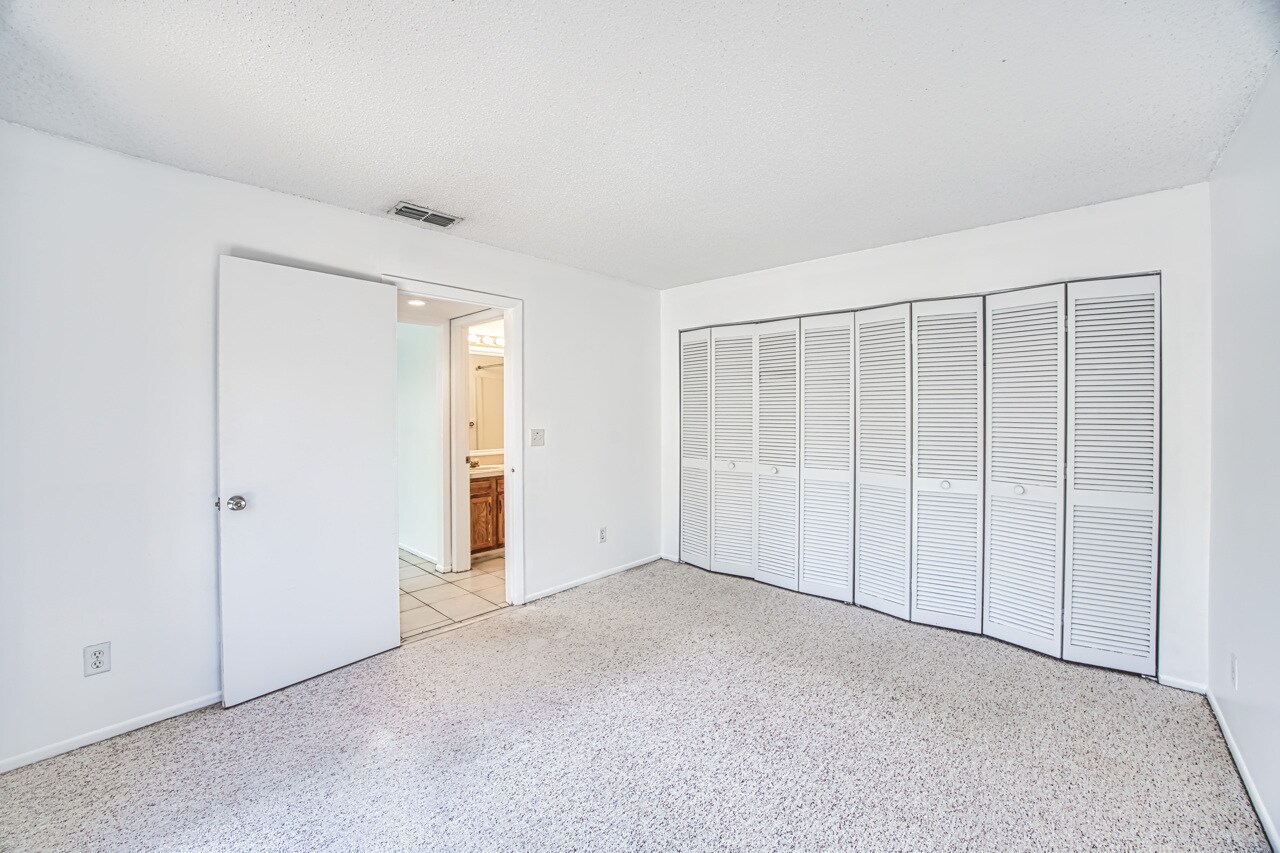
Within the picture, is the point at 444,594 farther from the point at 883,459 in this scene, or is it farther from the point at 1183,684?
the point at 1183,684

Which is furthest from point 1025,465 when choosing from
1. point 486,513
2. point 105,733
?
point 105,733

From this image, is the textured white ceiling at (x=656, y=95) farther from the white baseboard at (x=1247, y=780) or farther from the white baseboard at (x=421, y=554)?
the white baseboard at (x=421, y=554)

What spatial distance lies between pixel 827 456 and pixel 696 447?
1.13m

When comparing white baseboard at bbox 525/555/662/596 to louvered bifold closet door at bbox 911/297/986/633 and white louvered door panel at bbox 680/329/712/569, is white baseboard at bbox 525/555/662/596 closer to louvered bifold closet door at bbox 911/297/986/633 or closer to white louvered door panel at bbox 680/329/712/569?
white louvered door panel at bbox 680/329/712/569

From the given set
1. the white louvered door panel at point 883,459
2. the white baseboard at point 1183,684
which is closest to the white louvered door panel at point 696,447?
the white louvered door panel at point 883,459

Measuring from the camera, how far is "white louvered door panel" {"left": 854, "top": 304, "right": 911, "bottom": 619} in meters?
3.34

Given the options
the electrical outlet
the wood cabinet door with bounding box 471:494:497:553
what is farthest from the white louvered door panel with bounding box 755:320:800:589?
the electrical outlet

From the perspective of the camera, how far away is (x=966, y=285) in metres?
3.14

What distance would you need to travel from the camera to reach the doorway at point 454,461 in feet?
11.9

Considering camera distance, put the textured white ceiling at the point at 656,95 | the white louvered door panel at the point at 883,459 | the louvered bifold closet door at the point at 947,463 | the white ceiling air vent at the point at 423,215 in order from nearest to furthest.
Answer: the textured white ceiling at the point at 656,95 < the white ceiling air vent at the point at 423,215 < the louvered bifold closet door at the point at 947,463 < the white louvered door panel at the point at 883,459

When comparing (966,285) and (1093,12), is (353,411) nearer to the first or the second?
(1093,12)

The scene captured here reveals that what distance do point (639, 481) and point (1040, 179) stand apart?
3212 millimetres

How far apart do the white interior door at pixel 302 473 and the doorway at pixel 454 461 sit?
1.50 ft

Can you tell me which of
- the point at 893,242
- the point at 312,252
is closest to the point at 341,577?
the point at 312,252
